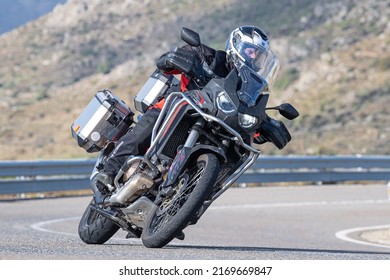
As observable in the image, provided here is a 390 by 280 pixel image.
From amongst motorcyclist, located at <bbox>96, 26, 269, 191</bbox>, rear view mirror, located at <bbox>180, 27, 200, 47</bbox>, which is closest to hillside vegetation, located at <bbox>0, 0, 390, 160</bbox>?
A: motorcyclist, located at <bbox>96, 26, 269, 191</bbox>

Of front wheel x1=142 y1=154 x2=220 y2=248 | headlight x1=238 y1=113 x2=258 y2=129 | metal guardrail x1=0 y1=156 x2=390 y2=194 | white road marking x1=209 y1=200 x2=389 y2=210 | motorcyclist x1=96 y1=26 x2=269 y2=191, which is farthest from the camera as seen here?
metal guardrail x1=0 y1=156 x2=390 y2=194

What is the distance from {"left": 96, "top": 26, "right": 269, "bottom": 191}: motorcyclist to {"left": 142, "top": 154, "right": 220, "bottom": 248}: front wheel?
26.5 inches

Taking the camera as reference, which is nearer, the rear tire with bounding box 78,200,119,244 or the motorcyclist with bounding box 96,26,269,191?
the motorcyclist with bounding box 96,26,269,191

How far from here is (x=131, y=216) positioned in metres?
9.89

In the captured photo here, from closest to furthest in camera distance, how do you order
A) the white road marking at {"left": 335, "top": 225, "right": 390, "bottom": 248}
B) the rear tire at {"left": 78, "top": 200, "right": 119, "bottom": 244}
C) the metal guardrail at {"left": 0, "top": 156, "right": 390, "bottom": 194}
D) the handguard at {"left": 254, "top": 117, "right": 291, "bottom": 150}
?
1. the handguard at {"left": 254, "top": 117, "right": 291, "bottom": 150}
2. the rear tire at {"left": 78, "top": 200, "right": 119, "bottom": 244}
3. the white road marking at {"left": 335, "top": 225, "right": 390, "bottom": 248}
4. the metal guardrail at {"left": 0, "top": 156, "right": 390, "bottom": 194}

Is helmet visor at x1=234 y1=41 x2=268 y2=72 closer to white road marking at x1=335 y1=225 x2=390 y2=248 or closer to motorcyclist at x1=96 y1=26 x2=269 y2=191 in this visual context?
motorcyclist at x1=96 y1=26 x2=269 y2=191

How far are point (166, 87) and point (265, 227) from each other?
742cm

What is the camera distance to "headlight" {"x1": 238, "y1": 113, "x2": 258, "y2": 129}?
9.48 meters

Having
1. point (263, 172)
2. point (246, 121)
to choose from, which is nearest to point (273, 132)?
point (246, 121)

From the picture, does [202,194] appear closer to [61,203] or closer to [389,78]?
[61,203]

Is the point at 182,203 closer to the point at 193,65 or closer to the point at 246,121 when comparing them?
the point at 246,121

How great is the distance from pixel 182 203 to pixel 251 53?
148 centimetres

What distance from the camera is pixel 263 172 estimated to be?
90.5ft
